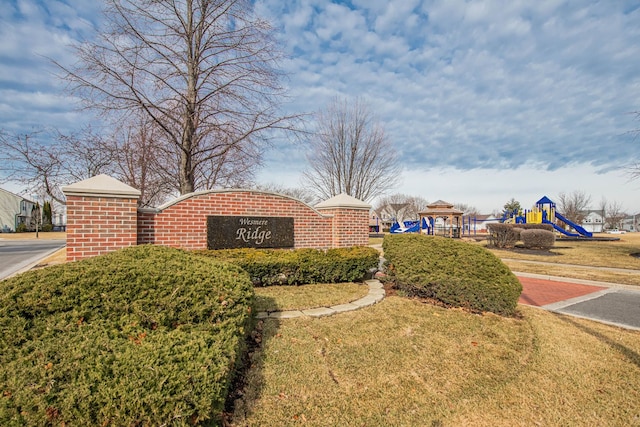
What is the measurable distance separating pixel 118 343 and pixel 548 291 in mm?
8093

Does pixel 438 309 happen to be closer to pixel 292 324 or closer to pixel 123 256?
pixel 292 324

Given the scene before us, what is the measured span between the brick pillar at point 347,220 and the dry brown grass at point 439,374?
156 inches

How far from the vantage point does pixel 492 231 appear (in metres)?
17.3

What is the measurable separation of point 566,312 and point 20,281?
23.5ft

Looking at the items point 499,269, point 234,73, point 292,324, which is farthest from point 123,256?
point 234,73

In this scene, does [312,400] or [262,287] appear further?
[262,287]

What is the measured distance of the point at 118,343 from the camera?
7.25ft

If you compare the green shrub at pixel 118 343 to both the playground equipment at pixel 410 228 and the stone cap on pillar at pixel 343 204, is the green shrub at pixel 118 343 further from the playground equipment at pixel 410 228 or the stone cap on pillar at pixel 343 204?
the playground equipment at pixel 410 228

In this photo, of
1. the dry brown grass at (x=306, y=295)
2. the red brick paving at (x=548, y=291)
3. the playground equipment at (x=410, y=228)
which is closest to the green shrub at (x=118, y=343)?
the dry brown grass at (x=306, y=295)

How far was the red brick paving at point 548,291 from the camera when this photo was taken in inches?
245

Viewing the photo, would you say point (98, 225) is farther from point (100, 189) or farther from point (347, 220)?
point (347, 220)

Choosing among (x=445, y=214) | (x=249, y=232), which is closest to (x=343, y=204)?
(x=249, y=232)

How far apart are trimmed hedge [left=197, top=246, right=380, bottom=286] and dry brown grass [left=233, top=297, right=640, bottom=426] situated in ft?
6.19

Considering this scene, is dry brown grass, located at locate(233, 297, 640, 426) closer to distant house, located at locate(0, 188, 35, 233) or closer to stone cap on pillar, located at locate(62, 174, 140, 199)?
stone cap on pillar, located at locate(62, 174, 140, 199)
